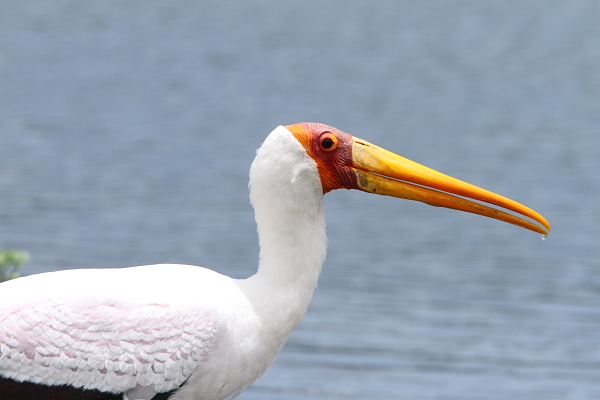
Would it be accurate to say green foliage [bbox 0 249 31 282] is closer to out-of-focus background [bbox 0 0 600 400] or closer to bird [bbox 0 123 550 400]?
bird [bbox 0 123 550 400]

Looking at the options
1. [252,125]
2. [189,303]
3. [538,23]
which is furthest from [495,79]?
[189,303]

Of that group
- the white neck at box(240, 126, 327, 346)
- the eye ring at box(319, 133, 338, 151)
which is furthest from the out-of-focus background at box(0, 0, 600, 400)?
the eye ring at box(319, 133, 338, 151)

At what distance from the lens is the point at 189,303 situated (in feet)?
16.5

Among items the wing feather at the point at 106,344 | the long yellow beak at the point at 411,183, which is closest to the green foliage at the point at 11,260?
the wing feather at the point at 106,344

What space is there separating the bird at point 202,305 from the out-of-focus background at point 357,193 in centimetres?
464

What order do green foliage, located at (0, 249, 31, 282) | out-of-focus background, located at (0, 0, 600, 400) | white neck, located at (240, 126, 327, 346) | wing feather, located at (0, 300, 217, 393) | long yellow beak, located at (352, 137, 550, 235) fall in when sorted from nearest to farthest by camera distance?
wing feather, located at (0, 300, 217, 393) < white neck, located at (240, 126, 327, 346) < long yellow beak, located at (352, 137, 550, 235) < green foliage, located at (0, 249, 31, 282) < out-of-focus background, located at (0, 0, 600, 400)

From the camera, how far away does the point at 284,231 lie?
17.3 feet

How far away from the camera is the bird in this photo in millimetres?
4887

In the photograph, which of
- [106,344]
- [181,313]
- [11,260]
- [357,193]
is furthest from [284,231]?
[357,193]

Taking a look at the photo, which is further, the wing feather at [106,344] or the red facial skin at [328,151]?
the red facial skin at [328,151]

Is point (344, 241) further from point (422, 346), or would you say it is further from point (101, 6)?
point (101, 6)

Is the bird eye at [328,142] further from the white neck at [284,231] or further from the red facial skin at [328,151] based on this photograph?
the white neck at [284,231]

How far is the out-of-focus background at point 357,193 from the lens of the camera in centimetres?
1090

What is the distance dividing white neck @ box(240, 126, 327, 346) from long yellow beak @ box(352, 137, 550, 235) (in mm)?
328
